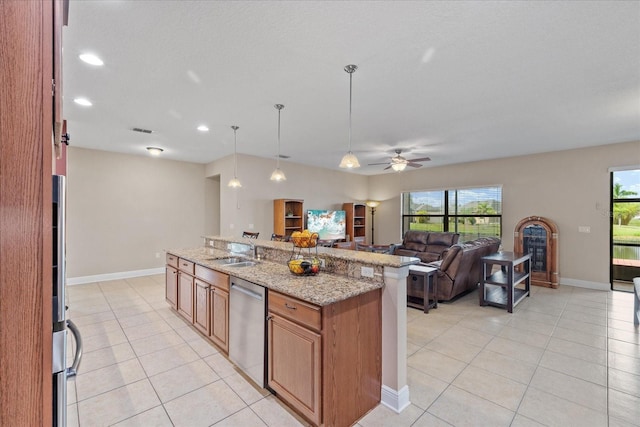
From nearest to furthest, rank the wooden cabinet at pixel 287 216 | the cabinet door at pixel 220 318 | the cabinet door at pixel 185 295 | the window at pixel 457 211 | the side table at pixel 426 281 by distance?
the cabinet door at pixel 220 318 → the cabinet door at pixel 185 295 → the side table at pixel 426 281 → the wooden cabinet at pixel 287 216 → the window at pixel 457 211

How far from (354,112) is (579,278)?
18.5ft

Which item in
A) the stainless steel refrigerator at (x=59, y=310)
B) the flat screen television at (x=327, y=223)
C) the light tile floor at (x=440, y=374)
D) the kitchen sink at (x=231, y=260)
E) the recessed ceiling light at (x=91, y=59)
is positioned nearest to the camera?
the stainless steel refrigerator at (x=59, y=310)

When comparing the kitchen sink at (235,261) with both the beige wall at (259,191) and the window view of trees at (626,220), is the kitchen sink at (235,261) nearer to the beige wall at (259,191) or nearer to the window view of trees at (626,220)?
the beige wall at (259,191)

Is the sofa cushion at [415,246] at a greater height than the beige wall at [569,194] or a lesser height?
lesser

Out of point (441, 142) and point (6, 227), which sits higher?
point (441, 142)

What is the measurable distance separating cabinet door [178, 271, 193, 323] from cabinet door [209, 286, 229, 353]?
0.60 meters

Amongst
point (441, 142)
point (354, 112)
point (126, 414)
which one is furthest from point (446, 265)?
point (126, 414)

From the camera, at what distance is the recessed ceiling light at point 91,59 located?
239 centimetres

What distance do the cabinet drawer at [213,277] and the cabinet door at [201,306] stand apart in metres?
0.07

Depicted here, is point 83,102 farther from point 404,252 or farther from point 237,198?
point 404,252

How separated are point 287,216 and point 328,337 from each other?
5161 mm

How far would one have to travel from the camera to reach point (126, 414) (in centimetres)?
205

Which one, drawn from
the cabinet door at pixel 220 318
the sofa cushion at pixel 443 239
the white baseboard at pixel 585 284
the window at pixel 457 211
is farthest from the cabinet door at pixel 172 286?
the white baseboard at pixel 585 284

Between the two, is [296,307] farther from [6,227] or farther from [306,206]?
[306,206]
